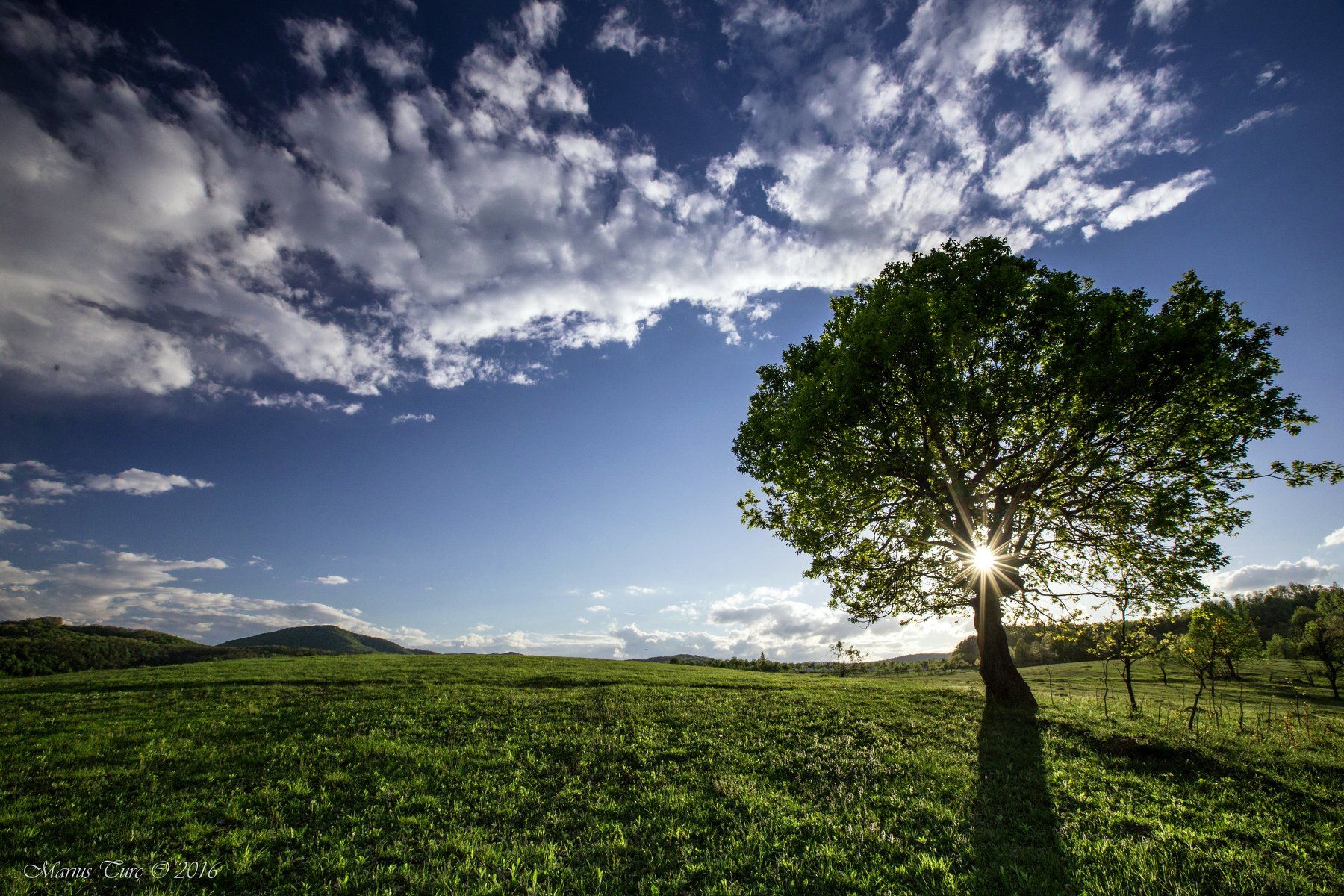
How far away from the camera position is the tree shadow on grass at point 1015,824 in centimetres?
723

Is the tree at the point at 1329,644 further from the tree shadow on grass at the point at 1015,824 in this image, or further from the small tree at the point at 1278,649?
the tree shadow on grass at the point at 1015,824

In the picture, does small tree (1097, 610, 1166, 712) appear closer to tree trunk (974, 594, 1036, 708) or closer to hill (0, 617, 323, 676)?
tree trunk (974, 594, 1036, 708)

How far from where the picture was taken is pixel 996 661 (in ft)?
68.2

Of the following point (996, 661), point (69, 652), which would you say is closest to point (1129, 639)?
point (996, 661)

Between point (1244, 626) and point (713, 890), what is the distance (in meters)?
61.5

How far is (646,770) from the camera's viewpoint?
1249cm

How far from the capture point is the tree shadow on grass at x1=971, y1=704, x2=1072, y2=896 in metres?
7.23

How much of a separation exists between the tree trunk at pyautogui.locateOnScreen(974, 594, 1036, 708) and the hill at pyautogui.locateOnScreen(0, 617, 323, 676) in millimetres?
69714

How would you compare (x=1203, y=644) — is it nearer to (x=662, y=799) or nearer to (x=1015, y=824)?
(x=1015, y=824)

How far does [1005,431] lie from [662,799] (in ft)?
58.8

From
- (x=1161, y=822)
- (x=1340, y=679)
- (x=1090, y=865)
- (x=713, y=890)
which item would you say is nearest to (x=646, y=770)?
(x=713, y=890)

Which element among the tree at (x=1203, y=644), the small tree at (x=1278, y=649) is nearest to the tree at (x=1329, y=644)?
the small tree at (x=1278, y=649)

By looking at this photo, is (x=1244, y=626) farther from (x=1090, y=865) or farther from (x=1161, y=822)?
(x=1090, y=865)

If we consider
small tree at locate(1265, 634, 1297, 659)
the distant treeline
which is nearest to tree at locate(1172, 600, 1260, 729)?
the distant treeline
